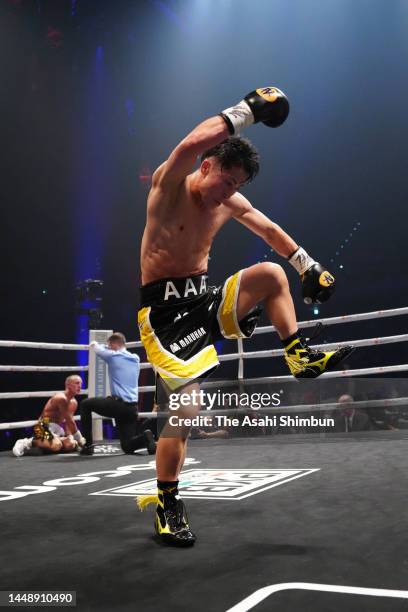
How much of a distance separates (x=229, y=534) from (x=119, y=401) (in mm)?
2417

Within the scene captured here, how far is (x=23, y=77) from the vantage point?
8.51 metres

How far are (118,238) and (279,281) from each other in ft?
28.4

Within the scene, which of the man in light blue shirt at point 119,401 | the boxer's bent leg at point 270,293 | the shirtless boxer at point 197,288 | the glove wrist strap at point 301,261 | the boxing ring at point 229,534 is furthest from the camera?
the man in light blue shirt at point 119,401

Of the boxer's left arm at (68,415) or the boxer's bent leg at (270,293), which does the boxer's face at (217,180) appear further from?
the boxer's left arm at (68,415)

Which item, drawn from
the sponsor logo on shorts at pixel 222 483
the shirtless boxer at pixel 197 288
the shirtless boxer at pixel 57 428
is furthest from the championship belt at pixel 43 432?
the shirtless boxer at pixel 197 288

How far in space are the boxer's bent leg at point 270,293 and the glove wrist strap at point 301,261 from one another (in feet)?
0.41

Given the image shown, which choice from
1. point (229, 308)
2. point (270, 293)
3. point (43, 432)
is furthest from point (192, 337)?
point (43, 432)

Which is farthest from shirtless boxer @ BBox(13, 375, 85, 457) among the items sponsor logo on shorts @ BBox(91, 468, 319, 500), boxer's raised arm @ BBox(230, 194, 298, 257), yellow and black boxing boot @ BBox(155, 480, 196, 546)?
boxer's raised arm @ BBox(230, 194, 298, 257)

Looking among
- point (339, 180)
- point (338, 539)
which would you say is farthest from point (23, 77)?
point (338, 539)

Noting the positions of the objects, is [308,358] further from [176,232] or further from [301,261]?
[176,232]

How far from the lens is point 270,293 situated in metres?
1.74

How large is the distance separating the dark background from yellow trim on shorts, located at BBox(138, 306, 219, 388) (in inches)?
300

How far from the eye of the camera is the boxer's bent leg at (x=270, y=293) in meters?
1.72

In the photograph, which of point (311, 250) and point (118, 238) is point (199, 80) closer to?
point (118, 238)
